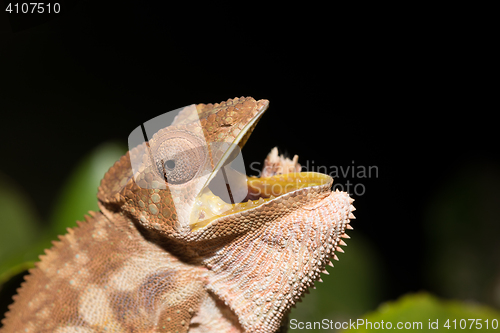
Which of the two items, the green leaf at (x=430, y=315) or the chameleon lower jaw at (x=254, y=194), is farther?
the green leaf at (x=430, y=315)

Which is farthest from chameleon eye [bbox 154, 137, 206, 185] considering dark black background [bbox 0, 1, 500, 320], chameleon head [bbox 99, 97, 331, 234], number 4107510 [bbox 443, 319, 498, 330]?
number 4107510 [bbox 443, 319, 498, 330]

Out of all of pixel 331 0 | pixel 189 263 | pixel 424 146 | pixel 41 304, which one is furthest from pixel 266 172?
pixel 424 146

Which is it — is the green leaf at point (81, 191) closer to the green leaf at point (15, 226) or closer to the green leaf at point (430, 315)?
the green leaf at point (15, 226)

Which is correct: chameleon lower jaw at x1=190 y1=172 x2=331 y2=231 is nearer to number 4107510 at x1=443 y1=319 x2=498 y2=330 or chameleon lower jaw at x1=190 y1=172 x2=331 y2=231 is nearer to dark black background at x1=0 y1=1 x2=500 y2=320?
dark black background at x1=0 y1=1 x2=500 y2=320

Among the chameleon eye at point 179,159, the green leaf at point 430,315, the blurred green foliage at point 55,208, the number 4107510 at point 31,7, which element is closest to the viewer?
the chameleon eye at point 179,159

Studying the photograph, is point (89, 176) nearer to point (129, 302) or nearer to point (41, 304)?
point (41, 304)

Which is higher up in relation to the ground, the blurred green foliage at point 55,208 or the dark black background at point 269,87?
the dark black background at point 269,87

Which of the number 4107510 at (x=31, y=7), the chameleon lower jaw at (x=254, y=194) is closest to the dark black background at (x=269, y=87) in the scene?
the number 4107510 at (x=31, y=7)

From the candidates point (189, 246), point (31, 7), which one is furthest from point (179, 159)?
point (31, 7)
